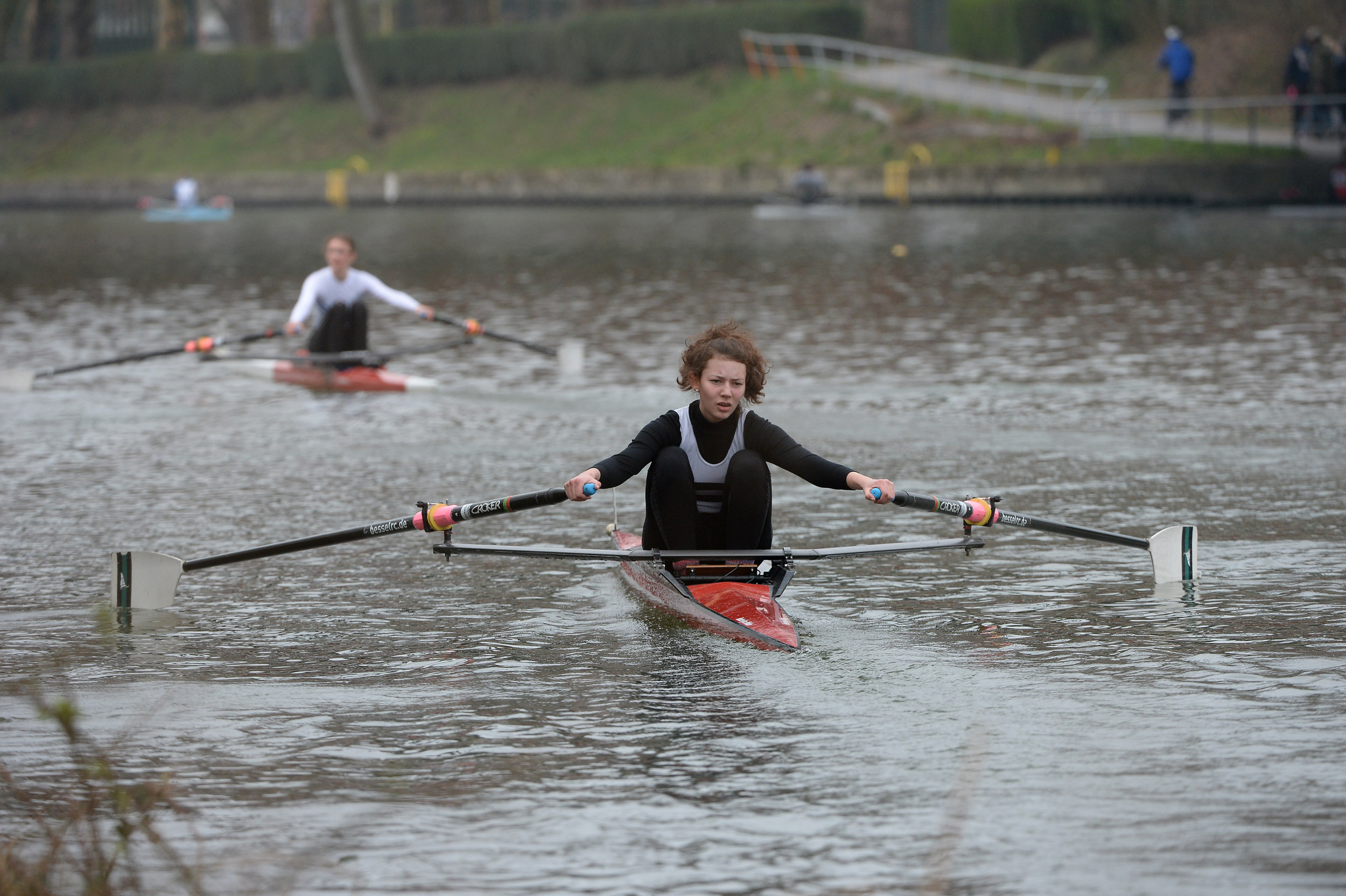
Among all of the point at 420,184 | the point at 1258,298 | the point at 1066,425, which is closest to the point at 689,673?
the point at 1066,425

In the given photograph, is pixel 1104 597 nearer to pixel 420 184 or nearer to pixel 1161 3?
pixel 1161 3

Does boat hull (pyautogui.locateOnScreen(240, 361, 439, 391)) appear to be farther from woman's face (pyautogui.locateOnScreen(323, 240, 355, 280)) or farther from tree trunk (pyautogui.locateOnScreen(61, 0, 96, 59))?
tree trunk (pyautogui.locateOnScreen(61, 0, 96, 59))

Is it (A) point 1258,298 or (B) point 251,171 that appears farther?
(B) point 251,171

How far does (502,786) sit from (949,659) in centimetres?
247

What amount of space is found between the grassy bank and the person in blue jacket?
2.76 ft

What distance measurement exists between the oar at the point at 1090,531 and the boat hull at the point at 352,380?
28.4 feet

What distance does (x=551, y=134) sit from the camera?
5050cm

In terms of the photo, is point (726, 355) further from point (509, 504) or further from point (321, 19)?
point (321, 19)

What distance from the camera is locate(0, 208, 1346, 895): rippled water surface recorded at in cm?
597

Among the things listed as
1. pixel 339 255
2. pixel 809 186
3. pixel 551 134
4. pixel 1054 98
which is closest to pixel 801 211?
pixel 809 186

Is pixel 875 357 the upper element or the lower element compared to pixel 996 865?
upper

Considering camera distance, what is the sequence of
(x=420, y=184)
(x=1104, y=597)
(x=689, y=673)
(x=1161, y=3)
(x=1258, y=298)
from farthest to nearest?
1. (x=420, y=184)
2. (x=1161, y=3)
3. (x=1258, y=298)
4. (x=1104, y=597)
5. (x=689, y=673)

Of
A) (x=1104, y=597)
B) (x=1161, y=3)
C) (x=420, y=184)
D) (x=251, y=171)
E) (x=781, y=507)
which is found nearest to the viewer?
(x=1104, y=597)

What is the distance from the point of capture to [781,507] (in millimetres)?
11797
